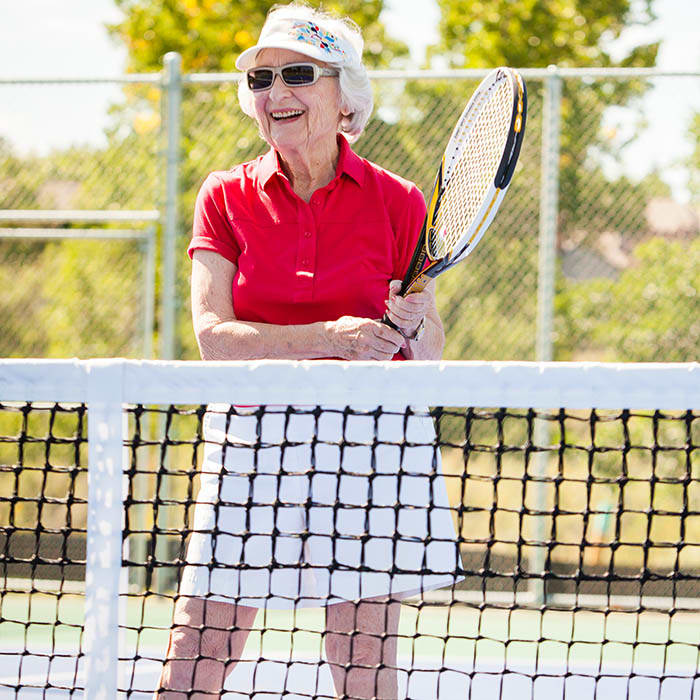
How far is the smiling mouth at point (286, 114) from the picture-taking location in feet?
6.74

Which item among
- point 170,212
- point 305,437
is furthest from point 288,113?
point 170,212

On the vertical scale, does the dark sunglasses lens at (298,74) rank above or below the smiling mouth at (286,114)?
above

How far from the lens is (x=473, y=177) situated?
214 centimetres

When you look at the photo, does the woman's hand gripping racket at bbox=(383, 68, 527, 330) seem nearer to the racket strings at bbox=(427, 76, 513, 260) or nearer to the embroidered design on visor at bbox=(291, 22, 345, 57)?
the racket strings at bbox=(427, 76, 513, 260)

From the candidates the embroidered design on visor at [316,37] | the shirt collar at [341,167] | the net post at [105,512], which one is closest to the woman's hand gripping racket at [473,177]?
the shirt collar at [341,167]

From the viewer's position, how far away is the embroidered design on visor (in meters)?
2.06

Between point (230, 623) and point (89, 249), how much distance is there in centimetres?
370

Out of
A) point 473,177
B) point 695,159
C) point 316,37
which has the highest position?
point 316,37

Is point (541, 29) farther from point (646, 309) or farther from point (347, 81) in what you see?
point (347, 81)

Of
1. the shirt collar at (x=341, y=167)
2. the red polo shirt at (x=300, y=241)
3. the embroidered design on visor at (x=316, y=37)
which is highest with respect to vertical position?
the embroidered design on visor at (x=316, y=37)

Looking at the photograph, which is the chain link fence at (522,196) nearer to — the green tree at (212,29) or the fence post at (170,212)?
the fence post at (170,212)

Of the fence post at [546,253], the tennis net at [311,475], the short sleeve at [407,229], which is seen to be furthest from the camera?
the fence post at [546,253]

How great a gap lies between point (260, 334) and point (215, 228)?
0.25 metres

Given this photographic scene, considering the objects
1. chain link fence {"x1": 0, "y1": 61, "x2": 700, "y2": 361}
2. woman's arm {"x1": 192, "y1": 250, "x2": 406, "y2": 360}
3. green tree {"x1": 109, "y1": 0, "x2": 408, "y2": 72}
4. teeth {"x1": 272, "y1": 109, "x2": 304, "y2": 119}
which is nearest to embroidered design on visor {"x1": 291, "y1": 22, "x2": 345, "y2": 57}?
teeth {"x1": 272, "y1": 109, "x2": 304, "y2": 119}
